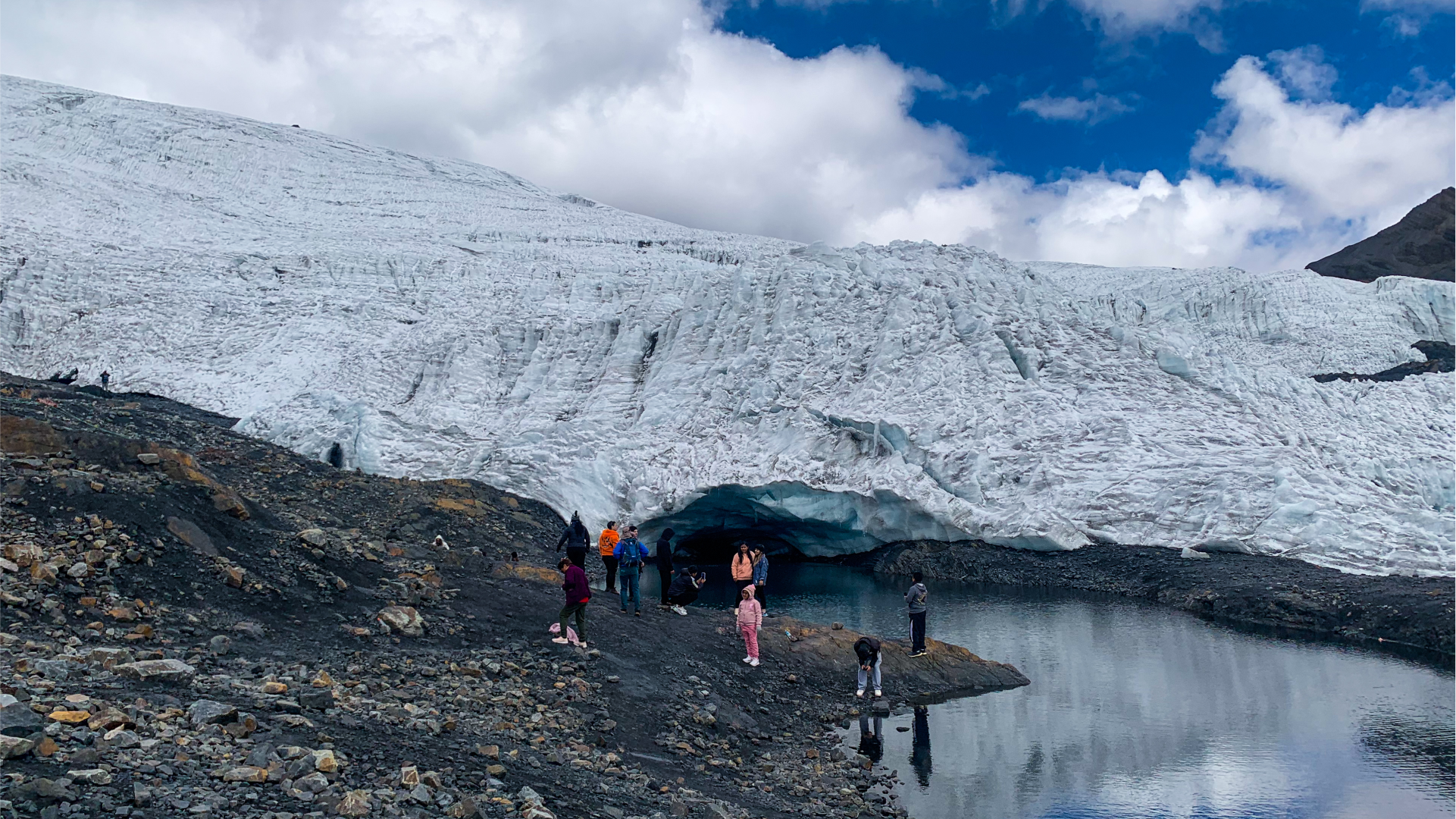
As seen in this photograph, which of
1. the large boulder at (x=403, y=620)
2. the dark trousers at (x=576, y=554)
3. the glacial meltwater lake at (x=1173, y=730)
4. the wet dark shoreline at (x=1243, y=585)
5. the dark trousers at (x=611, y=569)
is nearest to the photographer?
the glacial meltwater lake at (x=1173, y=730)

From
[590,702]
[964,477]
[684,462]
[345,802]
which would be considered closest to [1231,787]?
[590,702]

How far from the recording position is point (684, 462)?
77.0ft

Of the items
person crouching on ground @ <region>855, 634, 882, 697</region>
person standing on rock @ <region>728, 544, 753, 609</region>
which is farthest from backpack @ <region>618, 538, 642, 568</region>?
person crouching on ground @ <region>855, 634, 882, 697</region>

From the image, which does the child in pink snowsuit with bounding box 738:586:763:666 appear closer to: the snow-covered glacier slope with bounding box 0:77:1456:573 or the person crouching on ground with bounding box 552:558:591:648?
the person crouching on ground with bounding box 552:558:591:648

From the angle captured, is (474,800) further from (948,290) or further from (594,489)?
(948,290)

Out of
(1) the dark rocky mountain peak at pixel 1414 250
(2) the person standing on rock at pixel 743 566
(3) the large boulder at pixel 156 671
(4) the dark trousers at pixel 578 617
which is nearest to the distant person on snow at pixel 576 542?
(4) the dark trousers at pixel 578 617

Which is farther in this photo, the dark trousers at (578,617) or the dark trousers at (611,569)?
the dark trousers at (611,569)

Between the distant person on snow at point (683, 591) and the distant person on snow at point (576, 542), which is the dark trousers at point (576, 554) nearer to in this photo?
the distant person on snow at point (576, 542)

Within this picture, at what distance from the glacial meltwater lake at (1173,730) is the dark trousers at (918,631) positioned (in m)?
1.03

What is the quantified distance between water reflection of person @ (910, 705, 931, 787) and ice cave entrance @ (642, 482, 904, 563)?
457 inches

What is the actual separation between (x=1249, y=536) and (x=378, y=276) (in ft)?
101

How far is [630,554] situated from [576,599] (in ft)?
9.01

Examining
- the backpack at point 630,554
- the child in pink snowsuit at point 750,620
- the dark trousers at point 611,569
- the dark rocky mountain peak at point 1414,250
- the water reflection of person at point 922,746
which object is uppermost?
the dark rocky mountain peak at point 1414,250

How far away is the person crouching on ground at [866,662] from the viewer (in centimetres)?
1102
